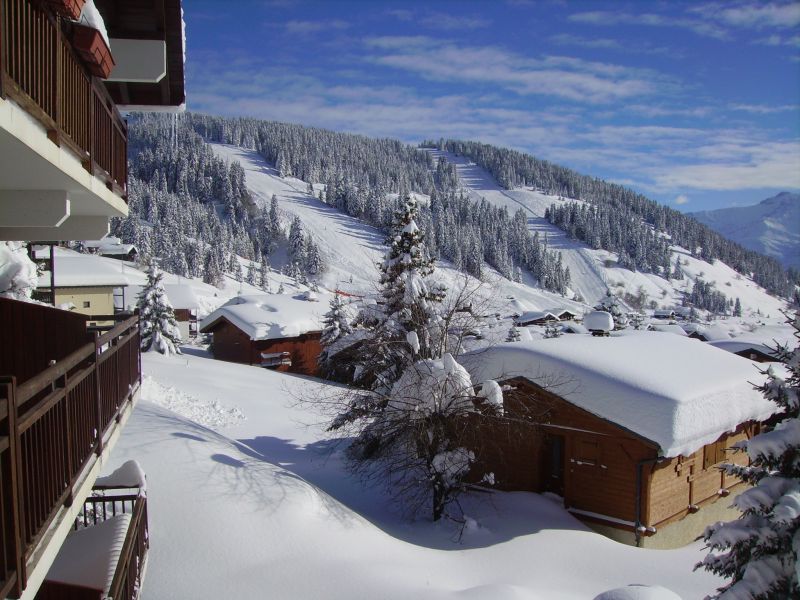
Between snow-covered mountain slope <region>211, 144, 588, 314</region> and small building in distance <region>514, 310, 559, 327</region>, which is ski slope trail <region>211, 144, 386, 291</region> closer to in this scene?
snow-covered mountain slope <region>211, 144, 588, 314</region>

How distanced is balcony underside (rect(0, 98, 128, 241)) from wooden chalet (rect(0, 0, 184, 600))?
0.05 feet

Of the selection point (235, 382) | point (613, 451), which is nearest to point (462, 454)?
point (613, 451)

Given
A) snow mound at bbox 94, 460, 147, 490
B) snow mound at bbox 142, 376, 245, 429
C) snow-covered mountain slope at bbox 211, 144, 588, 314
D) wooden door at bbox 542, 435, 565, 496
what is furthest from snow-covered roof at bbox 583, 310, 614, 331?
snow-covered mountain slope at bbox 211, 144, 588, 314

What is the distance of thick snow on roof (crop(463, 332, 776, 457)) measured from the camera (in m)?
15.0

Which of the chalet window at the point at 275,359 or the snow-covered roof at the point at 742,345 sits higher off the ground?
the snow-covered roof at the point at 742,345

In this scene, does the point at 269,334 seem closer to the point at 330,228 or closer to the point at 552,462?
the point at 552,462

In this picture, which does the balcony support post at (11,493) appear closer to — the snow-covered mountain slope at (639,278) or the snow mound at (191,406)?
the snow mound at (191,406)

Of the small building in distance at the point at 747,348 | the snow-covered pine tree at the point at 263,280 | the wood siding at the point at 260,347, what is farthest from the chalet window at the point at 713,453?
the snow-covered pine tree at the point at 263,280

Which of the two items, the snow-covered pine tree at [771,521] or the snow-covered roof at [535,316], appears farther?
the snow-covered roof at [535,316]

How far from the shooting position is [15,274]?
572 inches

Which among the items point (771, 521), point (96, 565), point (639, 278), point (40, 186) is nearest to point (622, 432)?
point (771, 521)

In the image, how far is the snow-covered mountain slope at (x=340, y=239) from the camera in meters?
124

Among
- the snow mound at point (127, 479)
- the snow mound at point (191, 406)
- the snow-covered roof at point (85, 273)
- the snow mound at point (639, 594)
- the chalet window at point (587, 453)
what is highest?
the snow-covered roof at point (85, 273)

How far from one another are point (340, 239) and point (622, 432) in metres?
133
